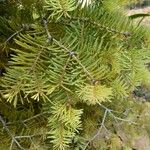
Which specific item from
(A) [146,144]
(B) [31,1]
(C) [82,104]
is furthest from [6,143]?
(A) [146,144]

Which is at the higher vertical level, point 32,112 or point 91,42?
point 91,42

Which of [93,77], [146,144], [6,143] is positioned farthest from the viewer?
[146,144]

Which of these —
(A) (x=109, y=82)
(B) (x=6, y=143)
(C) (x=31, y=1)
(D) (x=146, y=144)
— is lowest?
(D) (x=146, y=144)

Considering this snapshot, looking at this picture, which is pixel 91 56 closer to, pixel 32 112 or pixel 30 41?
pixel 30 41

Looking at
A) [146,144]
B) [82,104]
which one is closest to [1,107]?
[82,104]

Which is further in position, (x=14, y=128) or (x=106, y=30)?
(x=14, y=128)

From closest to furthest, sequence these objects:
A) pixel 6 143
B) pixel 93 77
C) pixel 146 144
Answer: pixel 93 77
pixel 6 143
pixel 146 144
